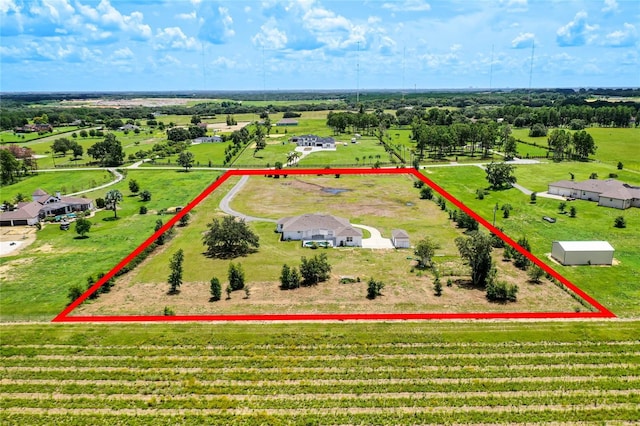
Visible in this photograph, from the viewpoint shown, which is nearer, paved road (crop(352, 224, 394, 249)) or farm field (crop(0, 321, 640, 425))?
farm field (crop(0, 321, 640, 425))

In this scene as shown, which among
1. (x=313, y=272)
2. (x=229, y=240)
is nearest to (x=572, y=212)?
(x=313, y=272)

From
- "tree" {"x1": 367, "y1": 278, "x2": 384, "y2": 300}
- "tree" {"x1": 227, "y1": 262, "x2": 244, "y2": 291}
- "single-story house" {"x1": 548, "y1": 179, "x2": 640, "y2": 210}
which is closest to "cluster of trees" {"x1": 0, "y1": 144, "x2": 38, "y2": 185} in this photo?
"tree" {"x1": 227, "y1": 262, "x2": 244, "y2": 291}

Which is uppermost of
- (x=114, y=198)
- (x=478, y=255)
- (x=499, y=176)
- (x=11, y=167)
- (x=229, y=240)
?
(x=11, y=167)

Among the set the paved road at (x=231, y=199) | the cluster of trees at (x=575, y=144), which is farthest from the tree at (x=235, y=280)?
the cluster of trees at (x=575, y=144)

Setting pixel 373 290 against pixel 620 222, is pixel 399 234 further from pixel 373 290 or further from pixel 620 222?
pixel 620 222

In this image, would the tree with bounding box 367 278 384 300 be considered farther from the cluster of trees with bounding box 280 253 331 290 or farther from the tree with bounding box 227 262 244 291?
the tree with bounding box 227 262 244 291

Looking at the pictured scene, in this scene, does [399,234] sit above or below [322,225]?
below
